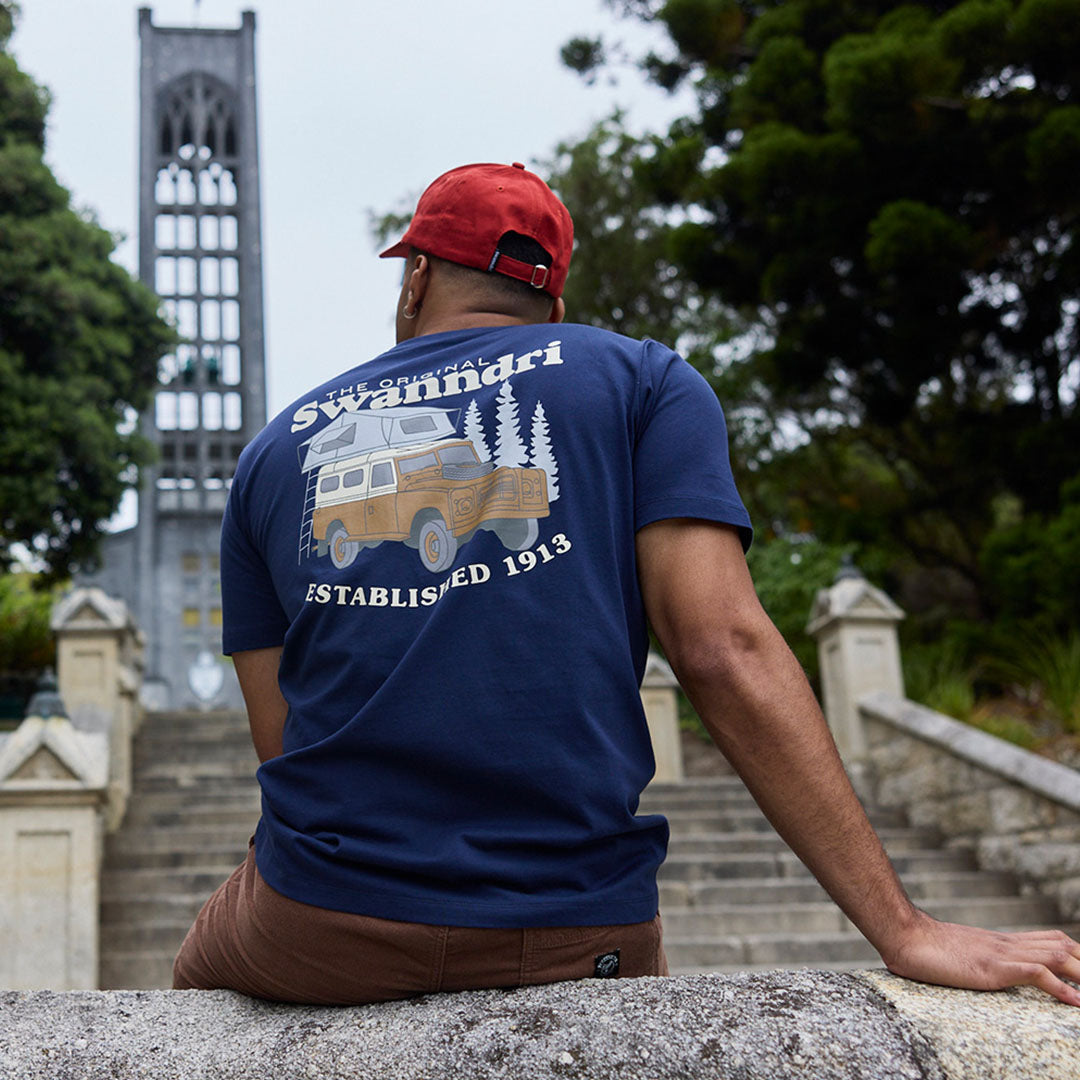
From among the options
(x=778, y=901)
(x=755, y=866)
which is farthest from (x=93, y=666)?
(x=778, y=901)

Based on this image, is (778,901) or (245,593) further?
(778,901)

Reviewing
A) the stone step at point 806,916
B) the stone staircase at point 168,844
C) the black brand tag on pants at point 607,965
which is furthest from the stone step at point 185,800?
the black brand tag on pants at point 607,965

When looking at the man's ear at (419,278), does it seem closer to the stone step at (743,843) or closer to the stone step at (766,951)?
the stone step at (766,951)

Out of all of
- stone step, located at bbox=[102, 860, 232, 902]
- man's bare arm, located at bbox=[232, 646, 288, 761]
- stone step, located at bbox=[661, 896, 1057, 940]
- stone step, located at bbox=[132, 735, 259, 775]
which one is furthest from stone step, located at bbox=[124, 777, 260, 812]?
man's bare arm, located at bbox=[232, 646, 288, 761]

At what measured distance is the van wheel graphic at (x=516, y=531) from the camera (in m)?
1.43

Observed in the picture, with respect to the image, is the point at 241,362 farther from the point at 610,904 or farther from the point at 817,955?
the point at 610,904

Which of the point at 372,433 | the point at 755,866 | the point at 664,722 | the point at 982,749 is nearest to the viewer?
the point at 372,433

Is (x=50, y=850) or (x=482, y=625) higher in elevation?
(x=482, y=625)

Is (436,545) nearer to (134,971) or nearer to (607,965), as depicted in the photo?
(607,965)

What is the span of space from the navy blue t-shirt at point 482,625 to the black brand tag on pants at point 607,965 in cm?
5

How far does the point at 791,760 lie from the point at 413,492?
1.76ft

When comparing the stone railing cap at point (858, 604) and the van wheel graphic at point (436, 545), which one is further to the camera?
the stone railing cap at point (858, 604)

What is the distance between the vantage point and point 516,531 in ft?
4.70

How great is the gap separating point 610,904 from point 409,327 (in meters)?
0.87
